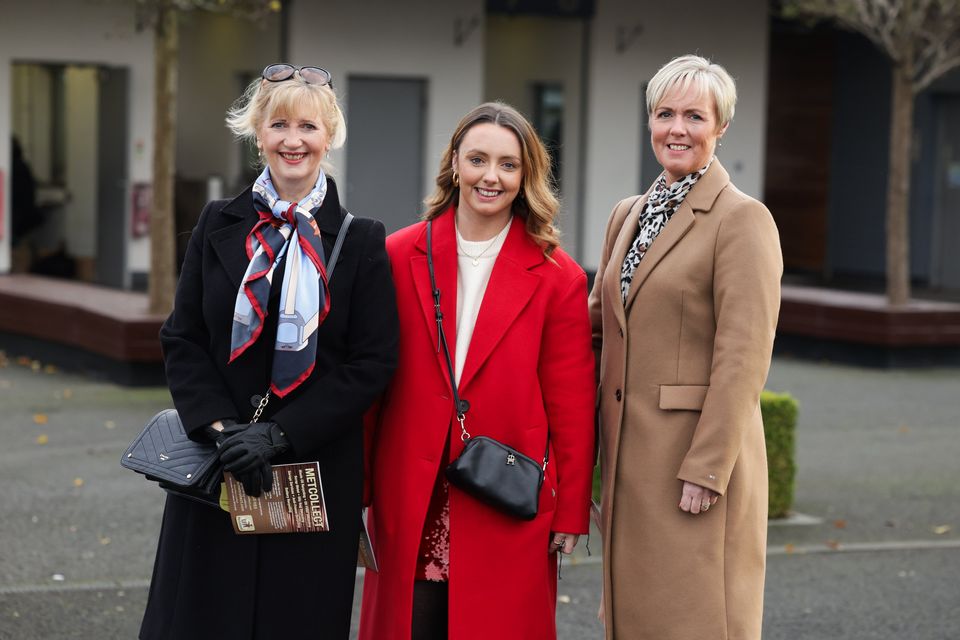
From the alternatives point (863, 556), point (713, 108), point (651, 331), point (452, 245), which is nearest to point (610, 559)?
point (651, 331)

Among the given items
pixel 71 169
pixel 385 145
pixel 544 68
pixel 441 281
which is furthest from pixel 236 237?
pixel 544 68

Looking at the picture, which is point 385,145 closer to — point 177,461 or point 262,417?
point 262,417

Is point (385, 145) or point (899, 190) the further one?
point (385, 145)

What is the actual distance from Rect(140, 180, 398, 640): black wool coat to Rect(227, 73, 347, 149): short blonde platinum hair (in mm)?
227

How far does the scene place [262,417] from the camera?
3.68 metres

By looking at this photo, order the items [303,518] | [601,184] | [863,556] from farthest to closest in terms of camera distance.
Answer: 1. [601,184]
2. [863,556]
3. [303,518]

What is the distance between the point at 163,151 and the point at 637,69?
395 inches

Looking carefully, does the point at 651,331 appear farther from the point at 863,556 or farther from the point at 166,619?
the point at 863,556

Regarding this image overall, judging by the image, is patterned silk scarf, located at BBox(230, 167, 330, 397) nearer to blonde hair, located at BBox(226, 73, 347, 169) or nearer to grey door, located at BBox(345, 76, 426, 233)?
blonde hair, located at BBox(226, 73, 347, 169)

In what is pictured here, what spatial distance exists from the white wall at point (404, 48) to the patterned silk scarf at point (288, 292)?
14.5 meters

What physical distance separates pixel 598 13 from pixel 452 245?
16506mm

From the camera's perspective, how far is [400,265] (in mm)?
3961

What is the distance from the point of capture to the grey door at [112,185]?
17.5 metres

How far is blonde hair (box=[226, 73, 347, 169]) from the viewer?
3697mm
